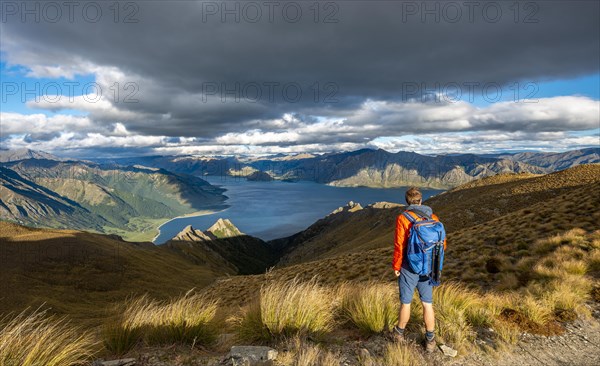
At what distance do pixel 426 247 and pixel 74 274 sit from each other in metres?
81.2

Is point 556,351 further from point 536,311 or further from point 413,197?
point 413,197

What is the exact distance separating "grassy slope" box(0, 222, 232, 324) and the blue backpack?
150ft

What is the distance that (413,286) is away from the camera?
20.3ft

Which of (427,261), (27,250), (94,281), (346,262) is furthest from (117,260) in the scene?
(427,261)

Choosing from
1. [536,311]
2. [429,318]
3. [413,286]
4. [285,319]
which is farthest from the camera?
[536,311]

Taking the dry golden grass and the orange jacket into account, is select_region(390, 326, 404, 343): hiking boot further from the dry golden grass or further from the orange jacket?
the orange jacket

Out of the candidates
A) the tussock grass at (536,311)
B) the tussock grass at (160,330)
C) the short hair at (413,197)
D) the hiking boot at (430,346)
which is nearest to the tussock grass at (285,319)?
the tussock grass at (160,330)

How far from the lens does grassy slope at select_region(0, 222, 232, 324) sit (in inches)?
1962

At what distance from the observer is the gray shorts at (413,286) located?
610 centimetres

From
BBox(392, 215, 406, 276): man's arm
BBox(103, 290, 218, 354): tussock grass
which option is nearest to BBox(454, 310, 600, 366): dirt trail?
BBox(392, 215, 406, 276): man's arm

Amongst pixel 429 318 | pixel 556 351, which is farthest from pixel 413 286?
pixel 556 351

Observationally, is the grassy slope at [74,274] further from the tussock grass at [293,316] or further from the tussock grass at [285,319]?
the tussock grass at [293,316]

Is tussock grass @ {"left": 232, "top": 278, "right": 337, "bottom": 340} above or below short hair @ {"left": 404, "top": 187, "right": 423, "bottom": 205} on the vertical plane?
below

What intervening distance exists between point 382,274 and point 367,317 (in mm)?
13641
